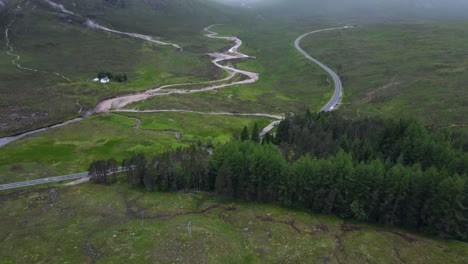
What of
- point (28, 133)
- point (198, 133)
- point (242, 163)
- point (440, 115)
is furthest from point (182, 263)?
point (440, 115)

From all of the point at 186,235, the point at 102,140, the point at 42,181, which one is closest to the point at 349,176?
the point at 186,235

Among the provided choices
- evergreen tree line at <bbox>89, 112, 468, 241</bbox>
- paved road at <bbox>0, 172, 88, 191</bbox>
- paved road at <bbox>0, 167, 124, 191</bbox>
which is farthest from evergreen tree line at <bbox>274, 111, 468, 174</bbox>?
paved road at <bbox>0, 172, 88, 191</bbox>

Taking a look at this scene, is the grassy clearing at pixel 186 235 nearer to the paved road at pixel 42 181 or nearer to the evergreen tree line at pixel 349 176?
the evergreen tree line at pixel 349 176

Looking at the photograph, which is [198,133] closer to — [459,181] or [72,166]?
[72,166]

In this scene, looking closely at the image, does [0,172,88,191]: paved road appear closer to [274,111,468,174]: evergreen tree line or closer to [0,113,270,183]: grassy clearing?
[0,113,270,183]: grassy clearing

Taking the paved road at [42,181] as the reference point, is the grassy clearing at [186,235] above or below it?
above

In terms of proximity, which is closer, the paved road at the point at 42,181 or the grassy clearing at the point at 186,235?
the grassy clearing at the point at 186,235

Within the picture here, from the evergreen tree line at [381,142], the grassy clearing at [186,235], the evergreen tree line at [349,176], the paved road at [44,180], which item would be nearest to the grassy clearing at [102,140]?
the paved road at [44,180]

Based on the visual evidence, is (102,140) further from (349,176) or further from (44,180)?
(349,176)
